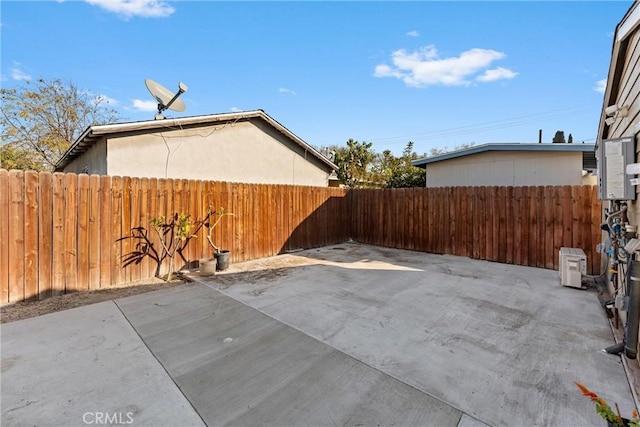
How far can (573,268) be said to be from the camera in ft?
16.2

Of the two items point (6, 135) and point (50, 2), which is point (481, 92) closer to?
point (50, 2)

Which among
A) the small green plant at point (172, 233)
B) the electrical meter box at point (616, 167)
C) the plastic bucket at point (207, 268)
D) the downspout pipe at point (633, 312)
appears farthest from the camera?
the plastic bucket at point (207, 268)

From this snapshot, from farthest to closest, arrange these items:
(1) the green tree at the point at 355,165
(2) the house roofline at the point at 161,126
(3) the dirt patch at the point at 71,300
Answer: (1) the green tree at the point at 355,165 → (2) the house roofline at the point at 161,126 → (3) the dirt patch at the point at 71,300

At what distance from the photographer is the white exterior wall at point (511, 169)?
8.21m

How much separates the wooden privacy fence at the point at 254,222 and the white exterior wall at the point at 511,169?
2597mm

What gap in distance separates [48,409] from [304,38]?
33.2 ft

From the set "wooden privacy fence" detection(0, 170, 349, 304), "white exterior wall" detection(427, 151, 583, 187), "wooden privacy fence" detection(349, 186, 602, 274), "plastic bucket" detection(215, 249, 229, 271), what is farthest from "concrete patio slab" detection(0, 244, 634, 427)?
Result: "white exterior wall" detection(427, 151, 583, 187)

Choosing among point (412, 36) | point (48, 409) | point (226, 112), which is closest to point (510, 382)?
point (48, 409)

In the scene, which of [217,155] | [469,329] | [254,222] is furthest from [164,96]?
[469,329]

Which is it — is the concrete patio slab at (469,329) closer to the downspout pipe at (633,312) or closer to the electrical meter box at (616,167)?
the downspout pipe at (633,312)

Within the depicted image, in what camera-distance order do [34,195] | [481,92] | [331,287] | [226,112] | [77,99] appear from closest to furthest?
1. [34,195]
2. [331,287]
3. [226,112]
4. [481,92]
5. [77,99]

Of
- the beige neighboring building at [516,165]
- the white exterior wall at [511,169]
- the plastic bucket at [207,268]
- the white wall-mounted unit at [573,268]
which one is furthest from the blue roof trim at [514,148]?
the plastic bucket at [207,268]

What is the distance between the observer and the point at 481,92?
12102 mm

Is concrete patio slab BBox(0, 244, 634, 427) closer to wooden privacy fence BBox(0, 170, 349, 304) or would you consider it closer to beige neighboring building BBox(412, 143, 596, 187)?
wooden privacy fence BBox(0, 170, 349, 304)
